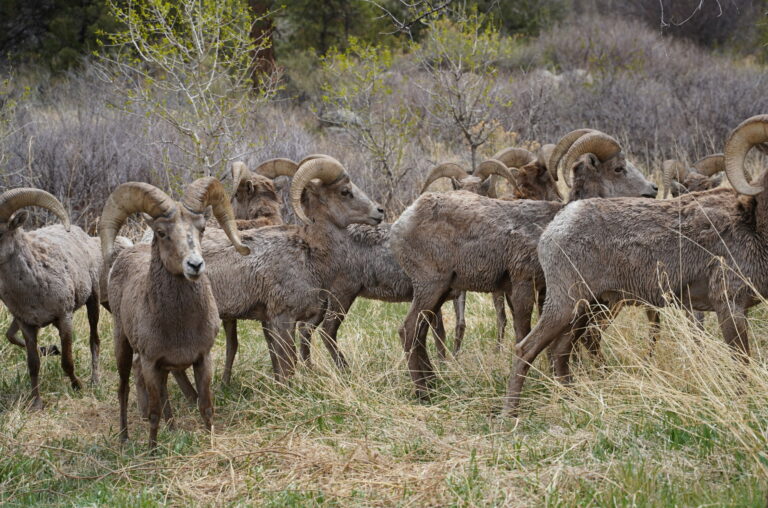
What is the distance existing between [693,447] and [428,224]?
9.98 ft

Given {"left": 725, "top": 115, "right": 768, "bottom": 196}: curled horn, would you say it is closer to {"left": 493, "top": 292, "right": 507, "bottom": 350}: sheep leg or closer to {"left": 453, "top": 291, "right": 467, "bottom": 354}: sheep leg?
{"left": 493, "top": 292, "right": 507, "bottom": 350}: sheep leg

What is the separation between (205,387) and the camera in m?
6.54

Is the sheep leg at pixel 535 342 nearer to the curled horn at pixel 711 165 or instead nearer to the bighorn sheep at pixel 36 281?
the bighorn sheep at pixel 36 281

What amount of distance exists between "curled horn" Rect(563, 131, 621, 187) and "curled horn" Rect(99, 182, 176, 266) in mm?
3274

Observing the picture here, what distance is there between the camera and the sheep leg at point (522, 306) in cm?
712

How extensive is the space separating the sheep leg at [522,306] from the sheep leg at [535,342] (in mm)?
552

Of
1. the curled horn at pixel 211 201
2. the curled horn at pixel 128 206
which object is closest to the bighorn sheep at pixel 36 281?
the curled horn at pixel 128 206

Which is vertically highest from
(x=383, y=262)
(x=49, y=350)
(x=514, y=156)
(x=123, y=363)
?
(x=514, y=156)

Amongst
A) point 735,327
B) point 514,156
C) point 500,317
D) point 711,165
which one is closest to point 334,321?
point 500,317

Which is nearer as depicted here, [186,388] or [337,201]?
[186,388]

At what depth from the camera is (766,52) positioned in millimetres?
25812

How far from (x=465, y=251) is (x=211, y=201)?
6.50 ft

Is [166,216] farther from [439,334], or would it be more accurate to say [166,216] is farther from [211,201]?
[439,334]

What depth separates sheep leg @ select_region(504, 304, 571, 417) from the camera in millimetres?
6461
